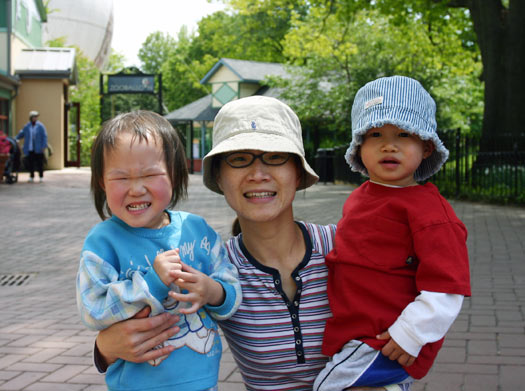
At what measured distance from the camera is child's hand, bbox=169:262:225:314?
190cm

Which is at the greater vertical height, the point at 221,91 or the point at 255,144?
the point at 221,91

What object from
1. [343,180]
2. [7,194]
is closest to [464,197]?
[343,180]

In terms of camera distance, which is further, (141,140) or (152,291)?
(141,140)

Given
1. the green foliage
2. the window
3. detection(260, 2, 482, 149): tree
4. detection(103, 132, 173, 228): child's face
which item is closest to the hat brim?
detection(103, 132, 173, 228): child's face

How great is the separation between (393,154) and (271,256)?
567 millimetres

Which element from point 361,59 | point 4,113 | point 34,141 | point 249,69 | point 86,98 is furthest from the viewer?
point 86,98

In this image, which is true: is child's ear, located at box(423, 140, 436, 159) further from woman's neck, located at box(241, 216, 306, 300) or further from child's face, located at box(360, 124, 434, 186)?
woman's neck, located at box(241, 216, 306, 300)

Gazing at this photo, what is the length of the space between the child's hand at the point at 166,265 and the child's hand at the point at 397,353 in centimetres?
69

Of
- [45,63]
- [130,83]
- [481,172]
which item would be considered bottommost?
[481,172]

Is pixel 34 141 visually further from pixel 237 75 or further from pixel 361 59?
pixel 237 75

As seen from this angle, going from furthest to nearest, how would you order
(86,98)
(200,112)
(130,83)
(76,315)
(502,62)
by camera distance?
(86,98)
(200,112)
(130,83)
(502,62)
(76,315)

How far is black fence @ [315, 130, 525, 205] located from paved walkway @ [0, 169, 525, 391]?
1.43 metres

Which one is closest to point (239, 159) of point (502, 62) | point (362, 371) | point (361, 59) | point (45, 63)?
point (362, 371)

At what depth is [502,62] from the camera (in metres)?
16.2
